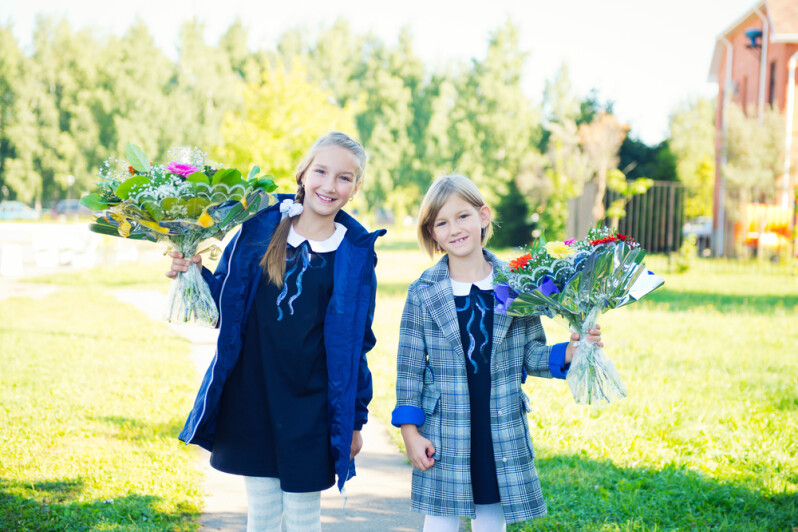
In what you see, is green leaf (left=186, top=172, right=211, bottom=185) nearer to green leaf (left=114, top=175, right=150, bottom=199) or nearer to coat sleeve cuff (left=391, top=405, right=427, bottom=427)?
green leaf (left=114, top=175, right=150, bottom=199)

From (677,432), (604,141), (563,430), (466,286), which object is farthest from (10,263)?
(604,141)

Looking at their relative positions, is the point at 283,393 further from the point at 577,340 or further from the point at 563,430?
the point at 563,430

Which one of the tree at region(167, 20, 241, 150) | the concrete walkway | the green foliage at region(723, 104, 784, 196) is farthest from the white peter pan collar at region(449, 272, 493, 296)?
the tree at region(167, 20, 241, 150)

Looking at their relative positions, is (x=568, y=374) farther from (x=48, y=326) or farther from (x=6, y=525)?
(x=48, y=326)

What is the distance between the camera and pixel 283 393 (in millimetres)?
2549

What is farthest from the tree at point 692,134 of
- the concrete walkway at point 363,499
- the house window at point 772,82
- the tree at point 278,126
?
the concrete walkway at point 363,499

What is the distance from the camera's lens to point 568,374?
2.60 m

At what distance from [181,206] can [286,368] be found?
723 millimetres

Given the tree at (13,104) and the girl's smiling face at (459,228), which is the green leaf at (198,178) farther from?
the tree at (13,104)

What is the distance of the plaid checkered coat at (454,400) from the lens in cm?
258

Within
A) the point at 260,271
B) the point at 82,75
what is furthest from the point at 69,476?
the point at 82,75

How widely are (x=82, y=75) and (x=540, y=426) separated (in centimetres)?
4911

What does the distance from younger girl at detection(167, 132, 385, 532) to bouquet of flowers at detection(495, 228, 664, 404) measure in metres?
0.62

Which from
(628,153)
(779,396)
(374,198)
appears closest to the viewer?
(779,396)
